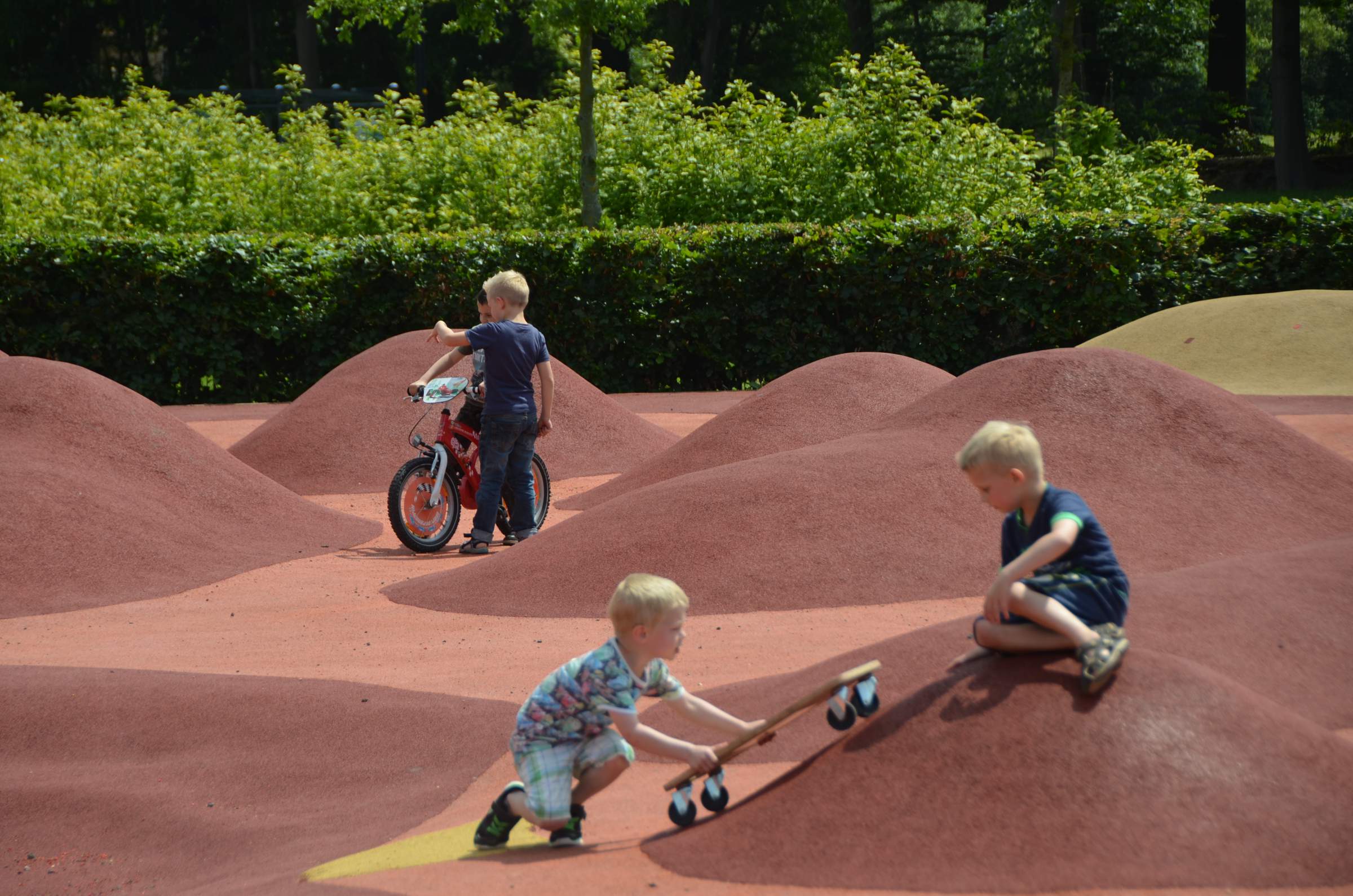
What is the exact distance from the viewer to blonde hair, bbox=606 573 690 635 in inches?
152

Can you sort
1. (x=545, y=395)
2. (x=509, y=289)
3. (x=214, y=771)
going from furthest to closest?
(x=545, y=395)
(x=509, y=289)
(x=214, y=771)

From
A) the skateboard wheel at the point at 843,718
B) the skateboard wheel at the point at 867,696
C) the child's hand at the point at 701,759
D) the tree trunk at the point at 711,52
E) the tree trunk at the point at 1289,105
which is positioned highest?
the tree trunk at the point at 711,52

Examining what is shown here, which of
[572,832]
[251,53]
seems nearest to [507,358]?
[572,832]

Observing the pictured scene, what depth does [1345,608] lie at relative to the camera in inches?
228

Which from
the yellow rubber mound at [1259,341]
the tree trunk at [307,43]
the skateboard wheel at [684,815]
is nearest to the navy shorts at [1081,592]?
the skateboard wheel at [684,815]

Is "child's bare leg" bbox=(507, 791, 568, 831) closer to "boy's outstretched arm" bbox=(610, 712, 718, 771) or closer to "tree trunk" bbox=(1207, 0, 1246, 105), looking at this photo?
"boy's outstretched arm" bbox=(610, 712, 718, 771)

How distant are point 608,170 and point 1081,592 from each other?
1923cm

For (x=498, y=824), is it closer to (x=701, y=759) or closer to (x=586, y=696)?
(x=586, y=696)

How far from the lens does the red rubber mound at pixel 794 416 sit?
11.0 meters

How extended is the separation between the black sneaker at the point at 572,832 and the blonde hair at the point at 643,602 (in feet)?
1.95

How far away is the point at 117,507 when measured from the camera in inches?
363

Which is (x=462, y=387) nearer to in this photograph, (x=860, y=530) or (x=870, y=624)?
(x=860, y=530)

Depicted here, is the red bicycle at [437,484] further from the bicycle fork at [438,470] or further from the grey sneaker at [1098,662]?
the grey sneaker at [1098,662]

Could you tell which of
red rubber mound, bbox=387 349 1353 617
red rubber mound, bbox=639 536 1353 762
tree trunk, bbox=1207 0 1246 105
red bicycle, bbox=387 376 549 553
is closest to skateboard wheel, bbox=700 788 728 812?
red rubber mound, bbox=639 536 1353 762
